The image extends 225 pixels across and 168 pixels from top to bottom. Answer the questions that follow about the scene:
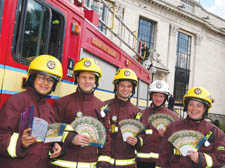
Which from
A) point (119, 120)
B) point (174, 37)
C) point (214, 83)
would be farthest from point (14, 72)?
point (214, 83)

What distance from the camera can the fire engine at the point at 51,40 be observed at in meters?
2.61

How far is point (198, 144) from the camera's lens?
96.5 inches

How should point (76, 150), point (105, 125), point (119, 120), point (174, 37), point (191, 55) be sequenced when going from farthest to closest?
1. point (191, 55)
2. point (174, 37)
3. point (119, 120)
4. point (105, 125)
5. point (76, 150)

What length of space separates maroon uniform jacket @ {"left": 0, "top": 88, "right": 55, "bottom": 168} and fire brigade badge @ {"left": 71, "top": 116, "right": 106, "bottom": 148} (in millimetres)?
304

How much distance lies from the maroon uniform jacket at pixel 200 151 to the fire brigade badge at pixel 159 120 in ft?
2.27

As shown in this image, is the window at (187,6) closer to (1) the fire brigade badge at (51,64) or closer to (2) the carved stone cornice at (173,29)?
(2) the carved stone cornice at (173,29)

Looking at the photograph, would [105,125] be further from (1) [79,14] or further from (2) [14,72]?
(1) [79,14]

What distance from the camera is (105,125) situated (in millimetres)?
2730

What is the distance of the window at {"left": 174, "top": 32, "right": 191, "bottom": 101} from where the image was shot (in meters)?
26.1

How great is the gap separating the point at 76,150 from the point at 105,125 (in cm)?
45

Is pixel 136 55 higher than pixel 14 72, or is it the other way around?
pixel 136 55

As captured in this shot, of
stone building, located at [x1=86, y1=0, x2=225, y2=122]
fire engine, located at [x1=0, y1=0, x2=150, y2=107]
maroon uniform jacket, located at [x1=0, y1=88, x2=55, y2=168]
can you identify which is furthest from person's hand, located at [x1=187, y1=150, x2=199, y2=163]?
stone building, located at [x1=86, y1=0, x2=225, y2=122]

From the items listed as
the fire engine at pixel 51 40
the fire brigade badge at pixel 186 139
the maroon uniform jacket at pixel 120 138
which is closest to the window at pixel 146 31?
the fire engine at pixel 51 40

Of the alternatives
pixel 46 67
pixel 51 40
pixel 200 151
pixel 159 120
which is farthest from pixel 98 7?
pixel 200 151
